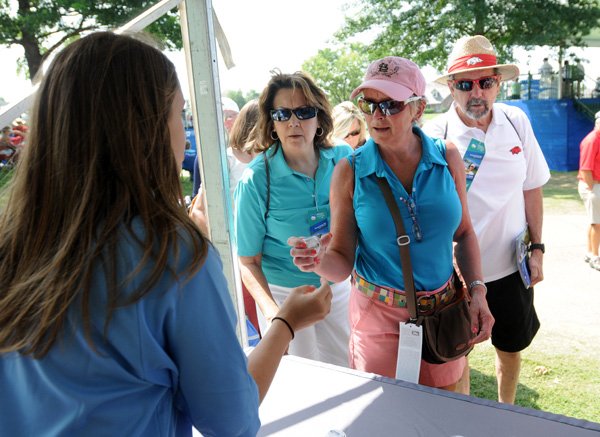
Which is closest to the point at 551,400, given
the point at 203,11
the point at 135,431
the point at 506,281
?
the point at 506,281

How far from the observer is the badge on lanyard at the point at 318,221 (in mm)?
2225

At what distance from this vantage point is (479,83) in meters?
2.38

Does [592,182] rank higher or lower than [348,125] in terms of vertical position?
lower

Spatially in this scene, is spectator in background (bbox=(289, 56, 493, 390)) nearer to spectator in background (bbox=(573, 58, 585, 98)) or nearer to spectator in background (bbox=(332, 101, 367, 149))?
spectator in background (bbox=(332, 101, 367, 149))

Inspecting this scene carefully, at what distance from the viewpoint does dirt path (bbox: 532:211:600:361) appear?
396 centimetres

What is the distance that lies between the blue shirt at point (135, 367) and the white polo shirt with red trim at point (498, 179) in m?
1.75

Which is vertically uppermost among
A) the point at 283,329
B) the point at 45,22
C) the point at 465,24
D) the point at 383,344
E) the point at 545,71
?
the point at 465,24

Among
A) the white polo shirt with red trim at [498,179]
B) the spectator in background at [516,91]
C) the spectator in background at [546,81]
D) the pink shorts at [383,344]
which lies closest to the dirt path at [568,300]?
the white polo shirt with red trim at [498,179]

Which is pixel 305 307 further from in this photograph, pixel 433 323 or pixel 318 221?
pixel 318 221

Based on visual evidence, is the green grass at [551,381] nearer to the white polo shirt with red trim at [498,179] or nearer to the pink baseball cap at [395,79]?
the white polo shirt with red trim at [498,179]

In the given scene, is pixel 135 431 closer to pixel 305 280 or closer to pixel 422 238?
pixel 422 238

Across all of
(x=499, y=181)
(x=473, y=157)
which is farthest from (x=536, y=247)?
(x=473, y=157)

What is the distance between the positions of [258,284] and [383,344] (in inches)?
24.0

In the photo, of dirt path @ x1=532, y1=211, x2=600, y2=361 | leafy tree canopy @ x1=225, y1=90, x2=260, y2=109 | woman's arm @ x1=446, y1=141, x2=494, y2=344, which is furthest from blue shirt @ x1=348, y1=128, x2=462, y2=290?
dirt path @ x1=532, y1=211, x2=600, y2=361
